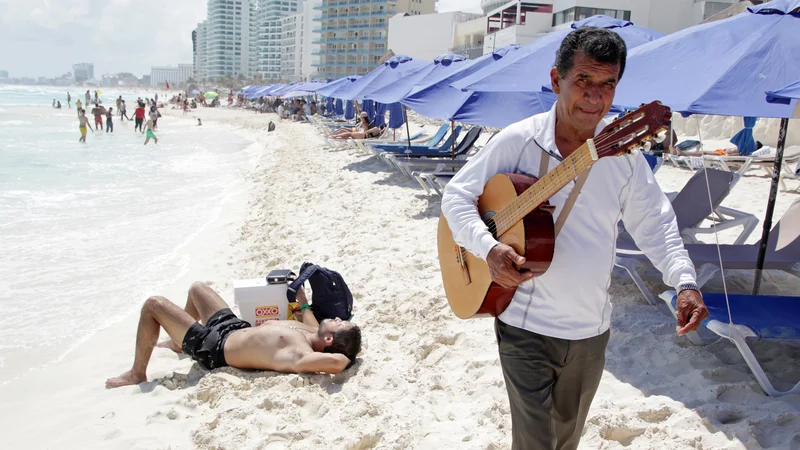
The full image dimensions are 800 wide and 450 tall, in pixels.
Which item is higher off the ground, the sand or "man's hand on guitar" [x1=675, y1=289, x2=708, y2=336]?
"man's hand on guitar" [x1=675, y1=289, x2=708, y2=336]

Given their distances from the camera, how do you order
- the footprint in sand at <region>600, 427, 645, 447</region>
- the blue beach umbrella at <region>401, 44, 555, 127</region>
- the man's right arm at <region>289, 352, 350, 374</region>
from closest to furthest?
the footprint in sand at <region>600, 427, 645, 447</region> → the man's right arm at <region>289, 352, 350, 374</region> → the blue beach umbrella at <region>401, 44, 555, 127</region>

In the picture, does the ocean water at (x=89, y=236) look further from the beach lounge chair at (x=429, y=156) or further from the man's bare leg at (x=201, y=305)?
the beach lounge chair at (x=429, y=156)

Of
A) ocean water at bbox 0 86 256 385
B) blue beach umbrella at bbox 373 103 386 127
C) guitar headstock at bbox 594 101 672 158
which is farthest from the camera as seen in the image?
blue beach umbrella at bbox 373 103 386 127

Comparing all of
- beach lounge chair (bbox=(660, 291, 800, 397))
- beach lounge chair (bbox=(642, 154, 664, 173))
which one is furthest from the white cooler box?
beach lounge chair (bbox=(642, 154, 664, 173))

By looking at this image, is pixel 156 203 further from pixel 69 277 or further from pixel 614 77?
pixel 614 77

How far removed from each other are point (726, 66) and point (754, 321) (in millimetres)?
1488

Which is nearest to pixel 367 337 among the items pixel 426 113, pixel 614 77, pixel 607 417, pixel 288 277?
pixel 288 277

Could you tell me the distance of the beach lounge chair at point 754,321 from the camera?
2.97m

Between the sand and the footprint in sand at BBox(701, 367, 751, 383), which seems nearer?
the sand

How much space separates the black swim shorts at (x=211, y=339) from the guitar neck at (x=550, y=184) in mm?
2654

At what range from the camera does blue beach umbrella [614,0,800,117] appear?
3355mm

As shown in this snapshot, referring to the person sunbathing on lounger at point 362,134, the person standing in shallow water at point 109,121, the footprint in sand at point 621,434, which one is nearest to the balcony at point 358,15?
the person standing in shallow water at point 109,121

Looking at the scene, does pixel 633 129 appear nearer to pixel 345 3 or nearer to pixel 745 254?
pixel 745 254

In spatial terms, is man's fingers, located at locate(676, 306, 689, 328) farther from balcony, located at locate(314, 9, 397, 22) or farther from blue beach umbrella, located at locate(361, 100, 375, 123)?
balcony, located at locate(314, 9, 397, 22)
